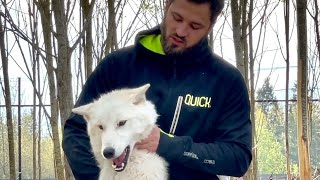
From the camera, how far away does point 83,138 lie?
2168mm

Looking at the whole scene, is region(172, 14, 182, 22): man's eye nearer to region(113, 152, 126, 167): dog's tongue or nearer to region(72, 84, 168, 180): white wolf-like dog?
region(72, 84, 168, 180): white wolf-like dog

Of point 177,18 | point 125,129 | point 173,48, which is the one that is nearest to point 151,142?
point 125,129

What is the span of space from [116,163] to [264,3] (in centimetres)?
461

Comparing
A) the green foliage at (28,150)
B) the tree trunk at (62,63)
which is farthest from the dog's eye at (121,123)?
the green foliage at (28,150)

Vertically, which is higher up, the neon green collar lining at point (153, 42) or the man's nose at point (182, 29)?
the man's nose at point (182, 29)

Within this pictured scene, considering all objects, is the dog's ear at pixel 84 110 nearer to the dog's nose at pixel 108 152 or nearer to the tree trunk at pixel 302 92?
the dog's nose at pixel 108 152

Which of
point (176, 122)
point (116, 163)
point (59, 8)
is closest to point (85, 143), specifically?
point (116, 163)

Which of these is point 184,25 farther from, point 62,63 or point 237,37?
point 237,37

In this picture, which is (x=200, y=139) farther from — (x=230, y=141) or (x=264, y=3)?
(x=264, y=3)

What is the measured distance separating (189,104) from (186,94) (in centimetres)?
4

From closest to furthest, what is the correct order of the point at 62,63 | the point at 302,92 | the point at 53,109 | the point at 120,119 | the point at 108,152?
the point at 108,152, the point at 120,119, the point at 62,63, the point at 302,92, the point at 53,109

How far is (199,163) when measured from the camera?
2.01m

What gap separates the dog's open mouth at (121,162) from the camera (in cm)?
198

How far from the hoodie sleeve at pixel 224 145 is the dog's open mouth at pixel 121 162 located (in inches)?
4.8
